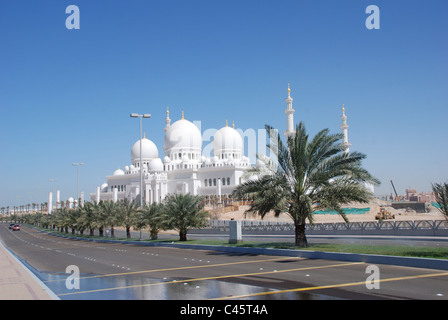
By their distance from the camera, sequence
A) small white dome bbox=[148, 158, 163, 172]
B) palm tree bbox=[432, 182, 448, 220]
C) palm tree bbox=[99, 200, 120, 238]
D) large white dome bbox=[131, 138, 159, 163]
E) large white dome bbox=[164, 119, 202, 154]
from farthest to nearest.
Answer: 1. large white dome bbox=[131, 138, 159, 163]
2. large white dome bbox=[164, 119, 202, 154]
3. small white dome bbox=[148, 158, 163, 172]
4. palm tree bbox=[99, 200, 120, 238]
5. palm tree bbox=[432, 182, 448, 220]

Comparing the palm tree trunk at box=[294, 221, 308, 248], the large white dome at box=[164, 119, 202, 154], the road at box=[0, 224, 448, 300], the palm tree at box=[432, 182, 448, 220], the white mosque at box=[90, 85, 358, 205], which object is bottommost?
the road at box=[0, 224, 448, 300]

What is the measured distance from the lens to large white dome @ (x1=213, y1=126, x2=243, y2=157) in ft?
258

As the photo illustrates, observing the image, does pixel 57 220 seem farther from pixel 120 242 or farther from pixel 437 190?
pixel 437 190

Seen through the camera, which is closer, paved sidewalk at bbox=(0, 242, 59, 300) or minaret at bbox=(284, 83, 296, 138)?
paved sidewalk at bbox=(0, 242, 59, 300)

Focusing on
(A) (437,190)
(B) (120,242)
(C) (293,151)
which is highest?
(C) (293,151)

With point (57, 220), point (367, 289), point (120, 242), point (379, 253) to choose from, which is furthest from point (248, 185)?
point (57, 220)

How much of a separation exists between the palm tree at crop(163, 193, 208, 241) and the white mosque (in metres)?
39.8

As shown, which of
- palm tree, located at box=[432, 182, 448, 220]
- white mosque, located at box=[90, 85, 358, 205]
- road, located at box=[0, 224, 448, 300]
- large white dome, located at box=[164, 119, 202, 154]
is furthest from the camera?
large white dome, located at box=[164, 119, 202, 154]

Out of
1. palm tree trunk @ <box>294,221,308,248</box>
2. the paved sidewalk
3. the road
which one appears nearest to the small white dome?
palm tree trunk @ <box>294,221,308,248</box>

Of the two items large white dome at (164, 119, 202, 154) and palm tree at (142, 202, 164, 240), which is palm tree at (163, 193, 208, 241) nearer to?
palm tree at (142, 202, 164, 240)

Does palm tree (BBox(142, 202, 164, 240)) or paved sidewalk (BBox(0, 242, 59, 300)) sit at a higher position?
palm tree (BBox(142, 202, 164, 240))

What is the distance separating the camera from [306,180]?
18.2 m

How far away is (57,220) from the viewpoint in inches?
1982
